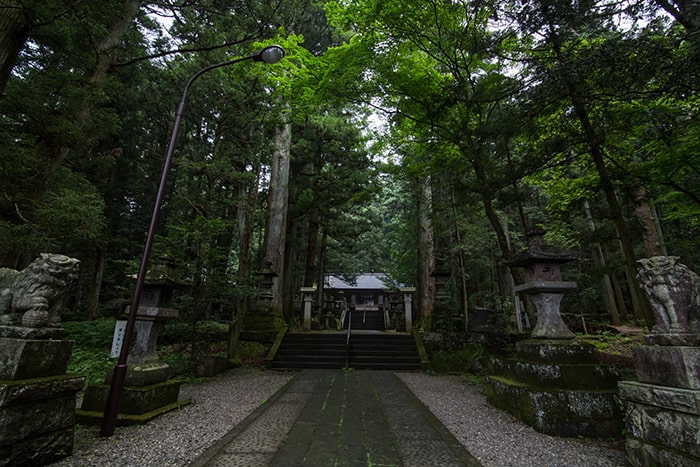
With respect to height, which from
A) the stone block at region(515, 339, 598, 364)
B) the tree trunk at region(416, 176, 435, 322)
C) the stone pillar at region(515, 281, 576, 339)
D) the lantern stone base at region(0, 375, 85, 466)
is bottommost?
the lantern stone base at region(0, 375, 85, 466)

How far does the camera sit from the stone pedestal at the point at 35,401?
2404 mm

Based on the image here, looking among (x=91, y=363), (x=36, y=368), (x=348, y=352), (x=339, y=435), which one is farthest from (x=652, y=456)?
(x=91, y=363)

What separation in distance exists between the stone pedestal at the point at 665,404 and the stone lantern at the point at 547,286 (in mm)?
1436

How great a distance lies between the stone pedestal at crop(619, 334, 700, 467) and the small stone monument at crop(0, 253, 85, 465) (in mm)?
5322

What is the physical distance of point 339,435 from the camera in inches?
134

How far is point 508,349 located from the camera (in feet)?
23.2

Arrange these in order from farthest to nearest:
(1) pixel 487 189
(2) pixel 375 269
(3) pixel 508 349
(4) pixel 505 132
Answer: (2) pixel 375 269, (3) pixel 508 349, (1) pixel 487 189, (4) pixel 505 132

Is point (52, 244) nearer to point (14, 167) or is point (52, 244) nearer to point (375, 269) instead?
point (14, 167)

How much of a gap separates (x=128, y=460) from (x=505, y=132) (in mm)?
7010

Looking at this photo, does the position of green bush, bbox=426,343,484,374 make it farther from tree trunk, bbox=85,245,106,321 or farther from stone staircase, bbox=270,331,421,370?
tree trunk, bbox=85,245,106,321

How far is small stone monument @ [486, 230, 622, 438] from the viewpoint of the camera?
11.5ft

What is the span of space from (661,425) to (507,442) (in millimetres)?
1422

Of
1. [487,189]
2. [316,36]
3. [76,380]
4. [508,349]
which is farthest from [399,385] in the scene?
[316,36]

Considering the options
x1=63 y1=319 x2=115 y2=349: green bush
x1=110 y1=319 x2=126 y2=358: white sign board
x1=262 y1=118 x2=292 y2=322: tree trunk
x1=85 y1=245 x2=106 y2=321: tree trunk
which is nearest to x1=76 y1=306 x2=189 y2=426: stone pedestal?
x1=110 y1=319 x2=126 y2=358: white sign board
